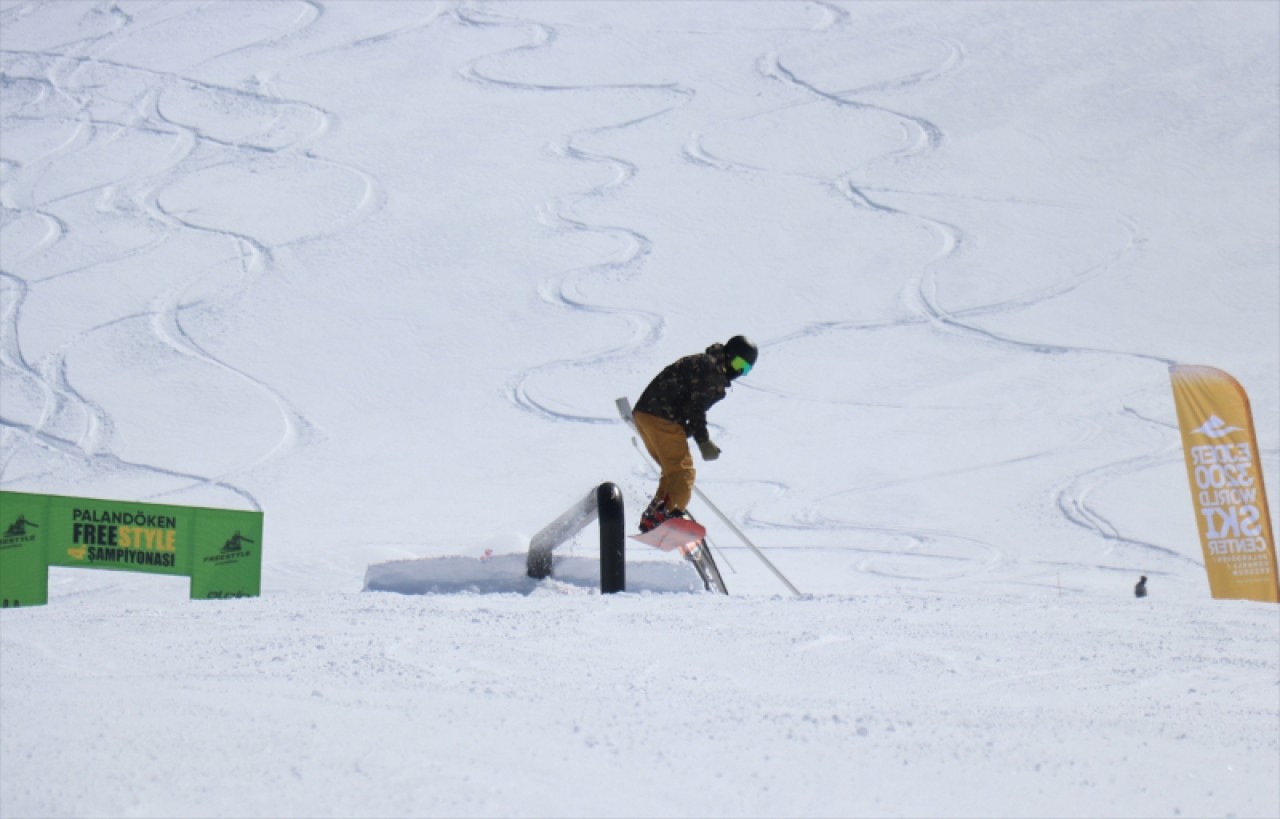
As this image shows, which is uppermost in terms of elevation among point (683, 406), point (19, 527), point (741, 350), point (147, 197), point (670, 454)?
point (147, 197)

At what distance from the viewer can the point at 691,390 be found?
6438mm

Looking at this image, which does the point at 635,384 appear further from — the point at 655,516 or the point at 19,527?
the point at 19,527

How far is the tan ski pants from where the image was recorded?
6.55 m

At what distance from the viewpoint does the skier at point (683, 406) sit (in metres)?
6.40

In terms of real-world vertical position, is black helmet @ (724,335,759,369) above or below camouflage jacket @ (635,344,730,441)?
above

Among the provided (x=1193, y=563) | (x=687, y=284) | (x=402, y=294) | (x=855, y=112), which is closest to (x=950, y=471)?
(x=1193, y=563)

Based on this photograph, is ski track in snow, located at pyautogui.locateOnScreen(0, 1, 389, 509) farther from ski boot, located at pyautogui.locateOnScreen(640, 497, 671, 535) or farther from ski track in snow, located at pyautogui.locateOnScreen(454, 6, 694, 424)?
ski boot, located at pyautogui.locateOnScreen(640, 497, 671, 535)

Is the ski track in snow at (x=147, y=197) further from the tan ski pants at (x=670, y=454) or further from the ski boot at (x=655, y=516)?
the tan ski pants at (x=670, y=454)

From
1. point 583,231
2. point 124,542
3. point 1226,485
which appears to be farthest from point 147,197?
point 1226,485

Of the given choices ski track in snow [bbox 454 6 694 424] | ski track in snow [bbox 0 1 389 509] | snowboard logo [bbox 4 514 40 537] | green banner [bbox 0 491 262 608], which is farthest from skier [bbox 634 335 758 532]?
ski track in snow [bbox 454 6 694 424]

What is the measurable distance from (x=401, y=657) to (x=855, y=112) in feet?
62.0

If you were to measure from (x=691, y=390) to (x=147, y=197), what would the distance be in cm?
1704

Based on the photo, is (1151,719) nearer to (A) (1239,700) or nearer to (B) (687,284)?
(A) (1239,700)

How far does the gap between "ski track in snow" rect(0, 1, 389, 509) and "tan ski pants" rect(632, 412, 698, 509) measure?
27.9 ft
